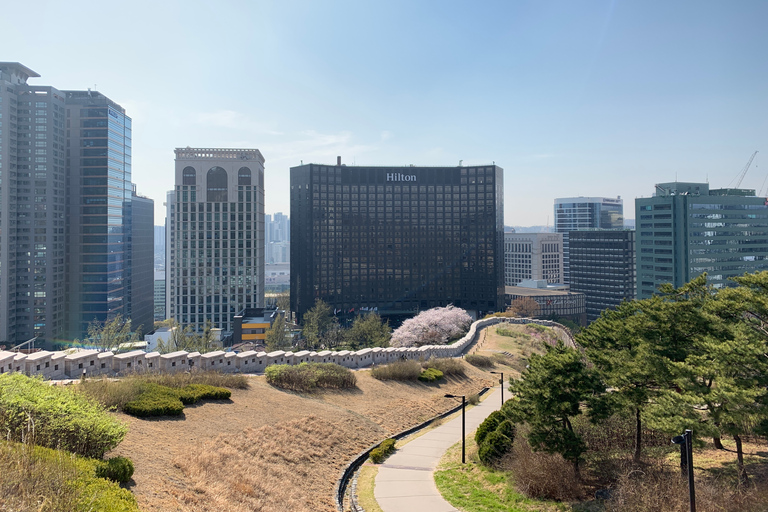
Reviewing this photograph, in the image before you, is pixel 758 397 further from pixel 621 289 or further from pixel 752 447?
pixel 621 289

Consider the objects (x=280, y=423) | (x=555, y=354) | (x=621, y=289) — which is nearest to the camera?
(x=555, y=354)

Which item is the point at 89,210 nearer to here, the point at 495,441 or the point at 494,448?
the point at 495,441

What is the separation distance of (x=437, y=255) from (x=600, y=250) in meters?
74.9

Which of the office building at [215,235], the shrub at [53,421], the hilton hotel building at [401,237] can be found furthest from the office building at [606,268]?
the shrub at [53,421]

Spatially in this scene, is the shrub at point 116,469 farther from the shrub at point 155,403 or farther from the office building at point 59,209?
the office building at point 59,209

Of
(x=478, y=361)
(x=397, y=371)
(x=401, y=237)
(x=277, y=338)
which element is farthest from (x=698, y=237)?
(x=397, y=371)

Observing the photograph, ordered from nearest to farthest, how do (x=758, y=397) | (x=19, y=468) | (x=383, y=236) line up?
(x=19, y=468) → (x=758, y=397) → (x=383, y=236)

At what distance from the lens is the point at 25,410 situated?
14.8 meters

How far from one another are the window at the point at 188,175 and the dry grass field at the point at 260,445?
105 metres

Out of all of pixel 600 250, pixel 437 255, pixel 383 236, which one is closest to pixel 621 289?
pixel 600 250

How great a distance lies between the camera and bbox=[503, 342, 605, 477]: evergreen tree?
72.3ft

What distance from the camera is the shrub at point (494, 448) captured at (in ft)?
86.6

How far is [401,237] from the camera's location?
521ft

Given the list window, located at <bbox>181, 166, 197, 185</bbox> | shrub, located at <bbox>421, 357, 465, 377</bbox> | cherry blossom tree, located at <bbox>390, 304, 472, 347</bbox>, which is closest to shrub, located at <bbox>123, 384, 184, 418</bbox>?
shrub, located at <bbox>421, 357, 465, 377</bbox>
